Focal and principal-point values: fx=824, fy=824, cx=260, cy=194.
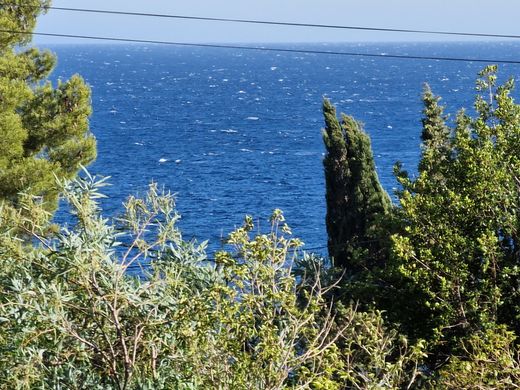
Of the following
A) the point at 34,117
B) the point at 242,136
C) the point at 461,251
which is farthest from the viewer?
the point at 242,136

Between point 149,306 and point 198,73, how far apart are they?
477ft

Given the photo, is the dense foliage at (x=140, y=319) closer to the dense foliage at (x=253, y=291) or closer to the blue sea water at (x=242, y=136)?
the dense foliage at (x=253, y=291)

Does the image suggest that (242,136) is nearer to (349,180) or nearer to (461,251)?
(349,180)

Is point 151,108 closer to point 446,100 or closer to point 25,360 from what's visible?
point 446,100

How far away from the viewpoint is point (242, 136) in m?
67.0

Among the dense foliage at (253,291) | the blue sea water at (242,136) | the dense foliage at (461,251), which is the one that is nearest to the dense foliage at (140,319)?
the dense foliage at (253,291)

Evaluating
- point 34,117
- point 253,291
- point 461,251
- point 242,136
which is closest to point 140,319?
point 253,291

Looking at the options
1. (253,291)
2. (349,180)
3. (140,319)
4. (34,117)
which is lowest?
(349,180)

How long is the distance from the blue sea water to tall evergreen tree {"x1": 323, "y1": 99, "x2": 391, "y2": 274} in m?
5.67

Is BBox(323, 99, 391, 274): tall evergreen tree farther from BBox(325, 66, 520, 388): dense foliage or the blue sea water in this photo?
BBox(325, 66, 520, 388): dense foliage

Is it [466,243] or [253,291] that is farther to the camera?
[466,243]

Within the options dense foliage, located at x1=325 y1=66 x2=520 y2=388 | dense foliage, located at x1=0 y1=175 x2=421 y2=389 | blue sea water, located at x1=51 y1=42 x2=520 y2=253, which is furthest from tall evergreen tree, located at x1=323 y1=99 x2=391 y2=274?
dense foliage, located at x1=0 y1=175 x2=421 y2=389

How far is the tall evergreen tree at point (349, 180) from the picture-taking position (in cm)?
1902

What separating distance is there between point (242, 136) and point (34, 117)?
169ft
